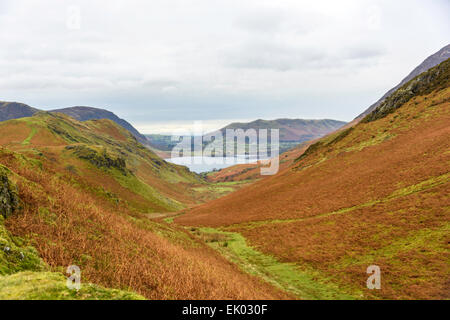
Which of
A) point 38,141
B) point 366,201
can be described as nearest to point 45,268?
point 366,201

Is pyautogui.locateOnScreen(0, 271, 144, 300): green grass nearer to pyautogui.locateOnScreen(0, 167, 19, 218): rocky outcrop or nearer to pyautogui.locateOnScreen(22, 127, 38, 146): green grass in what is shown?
pyautogui.locateOnScreen(0, 167, 19, 218): rocky outcrop

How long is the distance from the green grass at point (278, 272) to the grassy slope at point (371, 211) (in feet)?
1.34

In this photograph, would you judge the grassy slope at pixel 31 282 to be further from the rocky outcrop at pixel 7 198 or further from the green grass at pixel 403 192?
the green grass at pixel 403 192

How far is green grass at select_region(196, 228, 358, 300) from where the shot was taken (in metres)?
16.6

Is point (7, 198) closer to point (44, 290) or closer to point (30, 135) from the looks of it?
point (44, 290)

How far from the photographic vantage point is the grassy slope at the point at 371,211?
55.6 ft

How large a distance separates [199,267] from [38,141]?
113m

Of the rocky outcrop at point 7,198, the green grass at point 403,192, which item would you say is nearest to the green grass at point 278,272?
the green grass at point 403,192

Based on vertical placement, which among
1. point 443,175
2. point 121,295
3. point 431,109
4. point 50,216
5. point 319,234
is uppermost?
point 431,109

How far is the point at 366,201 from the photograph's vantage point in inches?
1180

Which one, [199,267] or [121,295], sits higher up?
[121,295]
